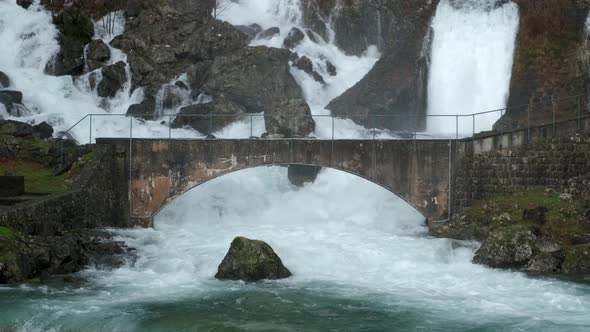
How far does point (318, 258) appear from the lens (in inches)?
1030

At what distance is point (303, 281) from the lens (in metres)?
23.5

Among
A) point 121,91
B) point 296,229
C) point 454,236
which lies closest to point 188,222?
point 296,229

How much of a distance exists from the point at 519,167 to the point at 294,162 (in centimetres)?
942

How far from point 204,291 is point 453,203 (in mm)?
13604

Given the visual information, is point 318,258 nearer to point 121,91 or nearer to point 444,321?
point 444,321

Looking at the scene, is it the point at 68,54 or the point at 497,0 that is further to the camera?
the point at 68,54

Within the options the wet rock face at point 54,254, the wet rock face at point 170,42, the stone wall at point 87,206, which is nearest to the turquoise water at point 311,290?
the wet rock face at point 54,254

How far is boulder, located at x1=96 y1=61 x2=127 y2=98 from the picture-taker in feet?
155

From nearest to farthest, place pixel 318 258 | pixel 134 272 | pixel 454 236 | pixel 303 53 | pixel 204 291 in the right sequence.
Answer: pixel 204 291, pixel 134 272, pixel 318 258, pixel 454 236, pixel 303 53

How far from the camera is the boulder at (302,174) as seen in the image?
134ft

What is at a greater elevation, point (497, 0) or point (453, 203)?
point (497, 0)

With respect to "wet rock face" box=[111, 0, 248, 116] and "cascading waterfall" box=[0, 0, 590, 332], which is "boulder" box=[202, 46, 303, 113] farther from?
"cascading waterfall" box=[0, 0, 590, 332]

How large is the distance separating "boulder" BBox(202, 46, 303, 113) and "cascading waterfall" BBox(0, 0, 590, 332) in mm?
6636

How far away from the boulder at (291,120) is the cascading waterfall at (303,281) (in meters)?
2.36
